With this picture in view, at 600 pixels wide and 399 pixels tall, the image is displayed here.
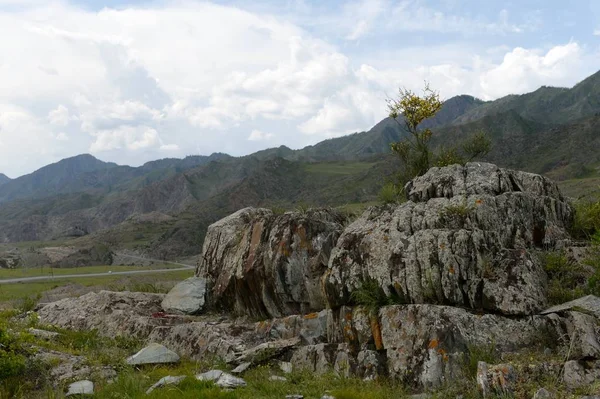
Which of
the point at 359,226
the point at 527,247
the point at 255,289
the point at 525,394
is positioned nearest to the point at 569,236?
the point at 527,247

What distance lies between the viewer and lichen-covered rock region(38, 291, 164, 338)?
16.4 metres

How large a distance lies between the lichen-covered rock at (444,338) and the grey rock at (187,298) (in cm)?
1012

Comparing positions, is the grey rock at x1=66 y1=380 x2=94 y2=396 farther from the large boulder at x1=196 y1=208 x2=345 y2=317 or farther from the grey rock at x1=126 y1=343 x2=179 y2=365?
the large boulder at x1=196 y1=208 x2=345 y2=317

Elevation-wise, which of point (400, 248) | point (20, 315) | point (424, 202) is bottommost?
point (20, 315)

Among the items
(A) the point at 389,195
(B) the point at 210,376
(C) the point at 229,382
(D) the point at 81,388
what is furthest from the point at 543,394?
(A) the point at 389,195

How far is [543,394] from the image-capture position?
751 centimetres

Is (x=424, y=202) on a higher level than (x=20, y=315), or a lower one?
higher

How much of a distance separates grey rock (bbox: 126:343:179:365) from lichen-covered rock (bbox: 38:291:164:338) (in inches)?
143

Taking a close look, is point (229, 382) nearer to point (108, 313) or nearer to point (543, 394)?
point (543, 394)

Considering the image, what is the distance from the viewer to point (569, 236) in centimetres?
1302

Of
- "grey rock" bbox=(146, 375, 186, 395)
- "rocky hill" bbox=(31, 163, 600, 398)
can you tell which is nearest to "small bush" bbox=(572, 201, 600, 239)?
"rocky hill" bbox=(31, 163, 600, 398)

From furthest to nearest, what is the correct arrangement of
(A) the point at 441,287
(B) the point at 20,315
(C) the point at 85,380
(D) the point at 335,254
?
1. (B) the point at 20,315
2. (D) the point at 335,254
3. (A) the point at 441,287
4. (C) the point at 85,380

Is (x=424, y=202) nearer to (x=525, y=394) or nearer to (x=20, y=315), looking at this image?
(x=525, y=394)

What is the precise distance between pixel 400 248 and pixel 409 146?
11.3 meters
